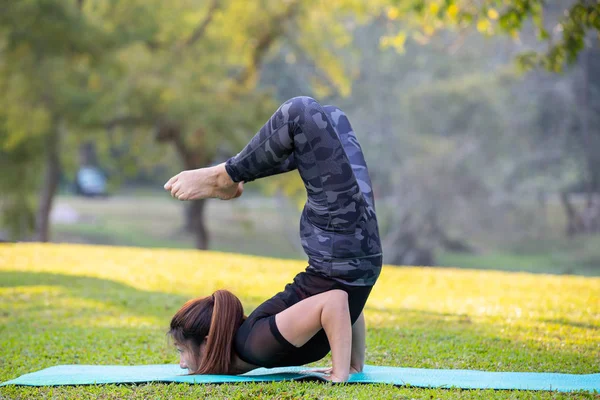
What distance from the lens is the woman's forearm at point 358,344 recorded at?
348 cm

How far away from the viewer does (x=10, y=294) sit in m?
6.24

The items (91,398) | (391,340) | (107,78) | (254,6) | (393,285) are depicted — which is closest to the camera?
(91,398)

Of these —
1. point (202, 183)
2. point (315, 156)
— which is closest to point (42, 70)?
point (202, 183)

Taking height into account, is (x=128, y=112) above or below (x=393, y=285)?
above

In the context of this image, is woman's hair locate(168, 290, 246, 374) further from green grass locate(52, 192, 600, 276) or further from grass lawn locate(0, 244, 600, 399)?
green grass locate(52, 192, 600, 276)

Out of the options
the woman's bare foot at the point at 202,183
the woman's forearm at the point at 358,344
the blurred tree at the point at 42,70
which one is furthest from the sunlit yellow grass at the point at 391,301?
the blurred tree at the point at 42,70

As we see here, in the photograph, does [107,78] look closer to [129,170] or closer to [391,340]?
[129,170]

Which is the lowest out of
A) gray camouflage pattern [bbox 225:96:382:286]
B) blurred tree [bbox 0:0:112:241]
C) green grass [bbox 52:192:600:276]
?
green grass [bbox 52:192:600:276]

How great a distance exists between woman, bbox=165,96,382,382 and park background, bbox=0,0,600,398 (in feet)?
0.78

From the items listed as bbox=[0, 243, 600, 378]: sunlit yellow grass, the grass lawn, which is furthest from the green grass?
the grass lawn

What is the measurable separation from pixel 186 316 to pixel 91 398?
54 cm

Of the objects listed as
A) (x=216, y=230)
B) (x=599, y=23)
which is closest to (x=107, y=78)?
(x=599, y=23)

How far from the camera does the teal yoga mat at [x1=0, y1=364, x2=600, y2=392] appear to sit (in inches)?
129

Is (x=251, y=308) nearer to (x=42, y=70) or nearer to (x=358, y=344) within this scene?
(x=358, y=344)
